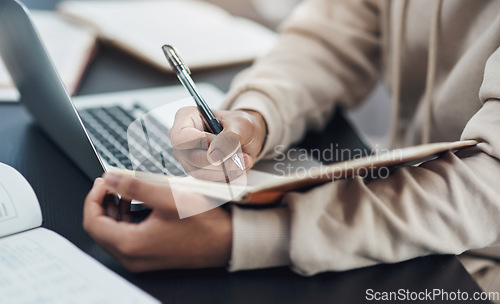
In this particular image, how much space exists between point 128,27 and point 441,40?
2.19 ft

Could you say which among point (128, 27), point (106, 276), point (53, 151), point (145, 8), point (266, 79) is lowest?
point (106, 276)

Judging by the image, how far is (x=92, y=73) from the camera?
34.1 inches

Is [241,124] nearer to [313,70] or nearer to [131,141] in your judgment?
[131,141]

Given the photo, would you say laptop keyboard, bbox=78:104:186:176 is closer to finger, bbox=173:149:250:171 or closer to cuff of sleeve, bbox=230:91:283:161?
finger, bbox=173:149:250:171

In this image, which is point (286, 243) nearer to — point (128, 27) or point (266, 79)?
point (266, 79)

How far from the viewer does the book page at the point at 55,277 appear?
1.09ft

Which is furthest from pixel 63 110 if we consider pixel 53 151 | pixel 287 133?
pixel 287 133

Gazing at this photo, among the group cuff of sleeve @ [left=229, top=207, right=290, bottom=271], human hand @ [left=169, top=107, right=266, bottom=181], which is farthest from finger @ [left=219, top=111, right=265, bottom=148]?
cuff of sleeve @ [left=229, top=207, right=290, bottom=271]

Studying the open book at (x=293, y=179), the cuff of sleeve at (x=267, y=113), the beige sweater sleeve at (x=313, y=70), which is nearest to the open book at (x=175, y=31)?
the beige sweater sleeve at (x=313, y=70)

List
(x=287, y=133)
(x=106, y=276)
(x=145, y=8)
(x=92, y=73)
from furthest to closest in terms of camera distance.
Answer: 1. (x=145, y=8)
2. (x=92, y=73)
3. (x=287, y=133)
4. (x=106, y=276)

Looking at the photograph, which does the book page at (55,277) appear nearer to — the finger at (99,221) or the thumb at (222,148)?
the finger at (99,221)

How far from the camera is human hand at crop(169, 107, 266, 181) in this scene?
42 centimetres

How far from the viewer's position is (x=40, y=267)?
0.36m

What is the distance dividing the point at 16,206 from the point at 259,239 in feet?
0.73
